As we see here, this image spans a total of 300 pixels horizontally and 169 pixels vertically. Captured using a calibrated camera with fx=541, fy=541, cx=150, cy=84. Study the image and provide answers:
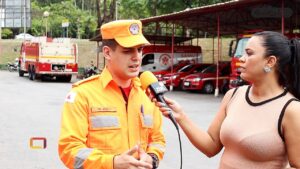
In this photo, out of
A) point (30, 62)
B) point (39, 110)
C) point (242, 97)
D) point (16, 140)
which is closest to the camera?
point (242, 97)

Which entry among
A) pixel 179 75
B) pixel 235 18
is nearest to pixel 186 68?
pixel 179 75

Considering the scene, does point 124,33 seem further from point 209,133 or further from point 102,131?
point 209,133

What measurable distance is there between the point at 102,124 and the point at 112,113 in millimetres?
76

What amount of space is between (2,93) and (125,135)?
2030 centimetres

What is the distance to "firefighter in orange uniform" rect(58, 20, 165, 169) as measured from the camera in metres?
2.63

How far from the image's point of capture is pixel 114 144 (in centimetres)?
273

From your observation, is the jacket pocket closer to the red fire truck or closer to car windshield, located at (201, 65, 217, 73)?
car windshield, located at (201, 65, 217, 73)

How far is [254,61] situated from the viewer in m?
2.83

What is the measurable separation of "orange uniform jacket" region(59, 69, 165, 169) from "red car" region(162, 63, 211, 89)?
861 inches

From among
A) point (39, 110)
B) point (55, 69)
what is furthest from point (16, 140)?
point (55, 69)

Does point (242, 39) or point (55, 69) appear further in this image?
point (55, 69)

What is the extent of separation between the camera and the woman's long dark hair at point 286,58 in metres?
2.81

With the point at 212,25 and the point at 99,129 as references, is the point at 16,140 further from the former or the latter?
the point at 212,25

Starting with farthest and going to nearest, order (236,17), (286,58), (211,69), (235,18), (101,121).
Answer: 1. (235,18)
2. (236,17)
3. (211,69)
4. (286,58)
5. (101,121)
